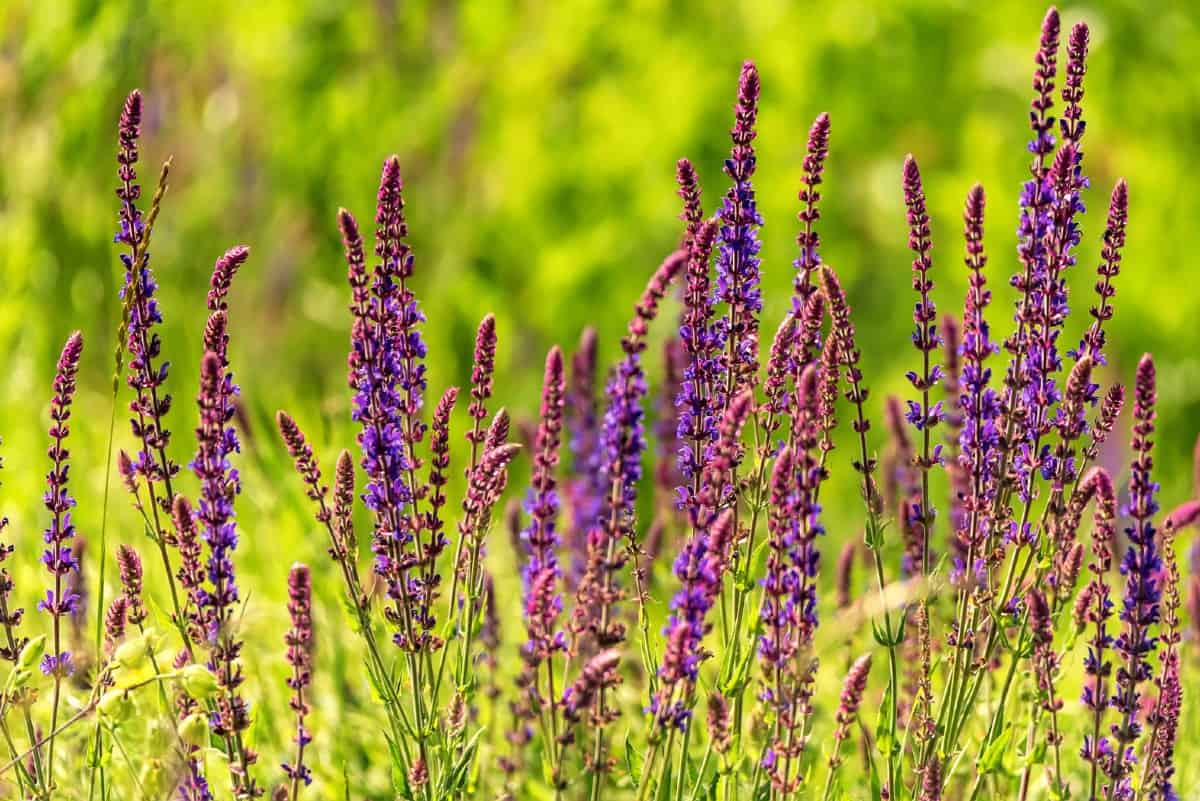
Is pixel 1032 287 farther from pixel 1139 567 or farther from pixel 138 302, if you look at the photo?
pixel 138 302

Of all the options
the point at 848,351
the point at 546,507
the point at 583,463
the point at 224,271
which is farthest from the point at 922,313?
the point at 583,463

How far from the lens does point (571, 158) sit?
32.1ft

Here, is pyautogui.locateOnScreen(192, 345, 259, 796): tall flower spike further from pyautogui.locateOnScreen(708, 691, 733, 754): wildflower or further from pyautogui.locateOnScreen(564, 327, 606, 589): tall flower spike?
pyautogui.locateOnScreen(564, 327, 606, 589): tall flower spike

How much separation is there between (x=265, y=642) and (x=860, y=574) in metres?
2.16

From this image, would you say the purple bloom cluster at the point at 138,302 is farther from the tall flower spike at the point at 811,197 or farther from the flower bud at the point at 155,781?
the tall flower spike at the point at 811,197

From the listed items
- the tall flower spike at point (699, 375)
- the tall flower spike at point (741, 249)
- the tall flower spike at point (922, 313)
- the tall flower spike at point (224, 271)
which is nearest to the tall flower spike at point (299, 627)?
the tall flower spike at point (224, 271)

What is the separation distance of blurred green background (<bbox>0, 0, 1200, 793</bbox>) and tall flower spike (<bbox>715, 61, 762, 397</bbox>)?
17.8 ft

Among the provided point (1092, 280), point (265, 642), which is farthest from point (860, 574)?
point (1092, 280)

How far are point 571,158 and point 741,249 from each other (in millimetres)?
→ 6761

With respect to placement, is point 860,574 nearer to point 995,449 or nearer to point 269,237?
point 995,449

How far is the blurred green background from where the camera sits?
8.91m

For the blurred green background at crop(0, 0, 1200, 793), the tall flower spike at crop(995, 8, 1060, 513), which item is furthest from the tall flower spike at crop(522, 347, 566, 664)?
the blurred green background at crop(0, 0, 1200, 793)

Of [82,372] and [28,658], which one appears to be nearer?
[28,658]

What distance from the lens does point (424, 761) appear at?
3225mm
